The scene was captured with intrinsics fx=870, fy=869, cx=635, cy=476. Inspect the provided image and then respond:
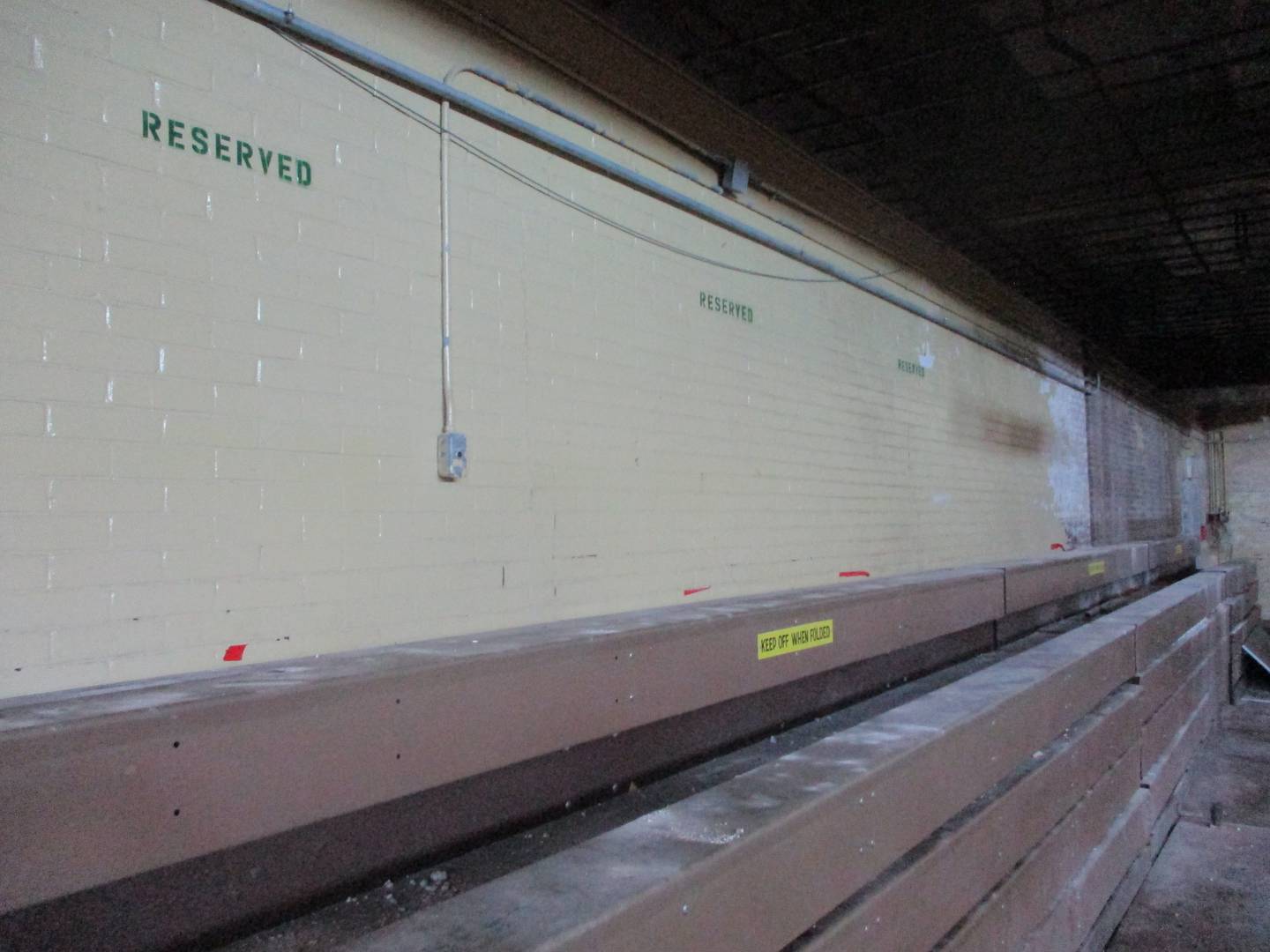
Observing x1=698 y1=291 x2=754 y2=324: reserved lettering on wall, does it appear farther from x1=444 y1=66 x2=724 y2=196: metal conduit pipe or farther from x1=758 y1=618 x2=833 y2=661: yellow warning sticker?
x1=758 y1=618 x2=833 y2=661: yellow warning sticker

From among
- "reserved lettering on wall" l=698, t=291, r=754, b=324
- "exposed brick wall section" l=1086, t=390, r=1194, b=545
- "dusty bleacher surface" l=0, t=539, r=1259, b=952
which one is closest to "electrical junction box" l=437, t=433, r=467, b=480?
"dusty bleacher surface" l=0, t=539, r=1259, b=952

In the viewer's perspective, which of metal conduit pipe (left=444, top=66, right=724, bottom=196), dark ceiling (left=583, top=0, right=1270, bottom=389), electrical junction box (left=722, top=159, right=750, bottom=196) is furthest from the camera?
electrical junction box (left=722, top=159, right=750, bottom=196)

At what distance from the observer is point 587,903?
4.08ft

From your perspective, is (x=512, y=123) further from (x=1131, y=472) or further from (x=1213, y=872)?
(x=1131, y=472)

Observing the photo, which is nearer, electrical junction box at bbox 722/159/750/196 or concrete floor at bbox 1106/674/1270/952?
concrete floor at bbox 1106/674/1270/952

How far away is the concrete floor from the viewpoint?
3.58m

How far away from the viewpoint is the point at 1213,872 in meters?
4.24

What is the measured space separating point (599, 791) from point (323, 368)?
6.44 ft

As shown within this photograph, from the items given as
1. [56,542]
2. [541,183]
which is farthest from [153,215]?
[541,183]

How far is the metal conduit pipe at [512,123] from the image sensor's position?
3.21 m

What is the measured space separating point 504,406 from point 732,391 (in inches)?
75.7

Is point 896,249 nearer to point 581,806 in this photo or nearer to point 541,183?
point 541,183

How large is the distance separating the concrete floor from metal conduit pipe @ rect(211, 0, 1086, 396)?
4130 mm

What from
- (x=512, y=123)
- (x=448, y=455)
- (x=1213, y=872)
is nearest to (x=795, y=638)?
(x=448, y=455)
